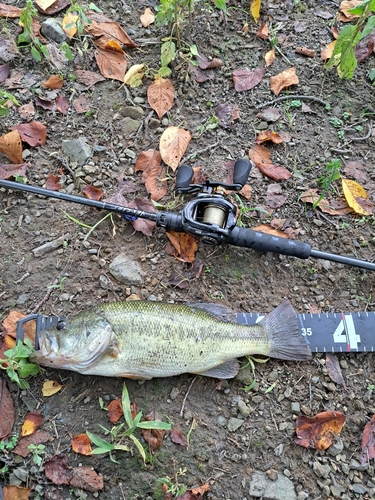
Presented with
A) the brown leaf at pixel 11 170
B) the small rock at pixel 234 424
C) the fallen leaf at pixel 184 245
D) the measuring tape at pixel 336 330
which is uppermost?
the brown leaf at pixel 11 170

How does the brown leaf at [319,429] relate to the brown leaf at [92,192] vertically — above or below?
below

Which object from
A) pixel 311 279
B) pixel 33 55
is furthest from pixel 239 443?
pixel 33 55

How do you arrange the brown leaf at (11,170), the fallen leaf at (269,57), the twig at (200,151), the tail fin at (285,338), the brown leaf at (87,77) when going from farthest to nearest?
the fallen leaf at (269,57) → the brown leaf at (87,77) → the twig at (200,151) → the brown leaf at (11,170) → the tail fin at (285,338)

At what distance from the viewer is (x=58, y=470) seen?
122 inches

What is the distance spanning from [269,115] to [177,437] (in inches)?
119

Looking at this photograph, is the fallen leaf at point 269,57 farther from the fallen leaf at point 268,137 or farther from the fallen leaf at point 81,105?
the fallen leaf at point 81,105

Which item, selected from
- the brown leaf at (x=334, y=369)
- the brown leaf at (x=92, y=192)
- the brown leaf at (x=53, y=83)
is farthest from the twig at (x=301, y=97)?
the brown leaf at (x=334, y=369)

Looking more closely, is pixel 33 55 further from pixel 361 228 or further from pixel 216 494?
pixel 216 494

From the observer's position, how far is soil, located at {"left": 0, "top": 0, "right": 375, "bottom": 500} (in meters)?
3.20

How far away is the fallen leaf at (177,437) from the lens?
3199 mm

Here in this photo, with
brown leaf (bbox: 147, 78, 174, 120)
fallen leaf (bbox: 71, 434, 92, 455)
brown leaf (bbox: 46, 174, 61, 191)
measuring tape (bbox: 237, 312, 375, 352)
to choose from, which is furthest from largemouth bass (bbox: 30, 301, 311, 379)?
brown leaf (bbox: 147, 78, 174, 120)

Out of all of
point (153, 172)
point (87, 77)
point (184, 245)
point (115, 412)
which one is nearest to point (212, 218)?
point (184, 245)

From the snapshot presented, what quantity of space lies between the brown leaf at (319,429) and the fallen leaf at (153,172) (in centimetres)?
216

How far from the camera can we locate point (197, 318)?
3309mm
